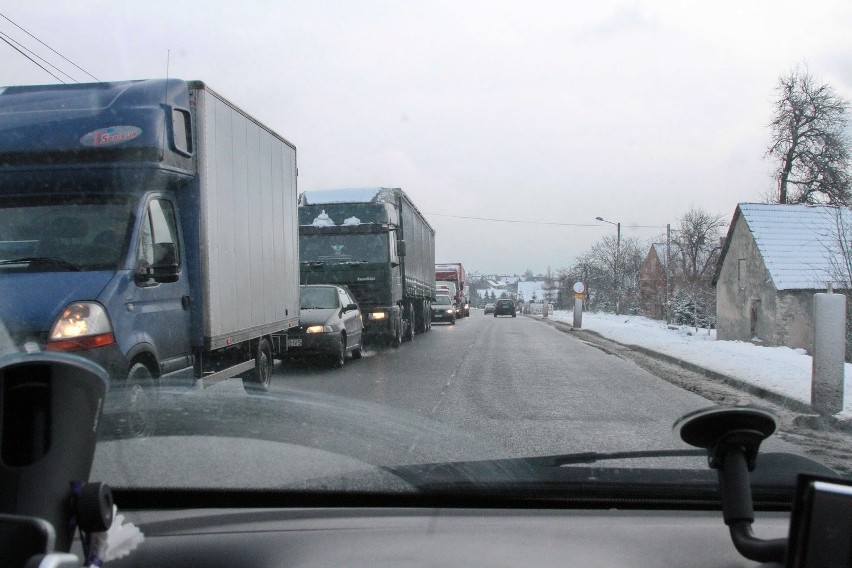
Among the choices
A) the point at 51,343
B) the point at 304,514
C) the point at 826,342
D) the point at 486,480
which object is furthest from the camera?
the point at 826,342

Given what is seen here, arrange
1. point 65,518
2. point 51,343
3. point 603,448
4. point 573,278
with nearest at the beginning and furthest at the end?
point 65,518 < point 51,343 < point 603,448 < point 573,278

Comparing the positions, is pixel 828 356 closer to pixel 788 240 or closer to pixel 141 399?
pixel 141 399

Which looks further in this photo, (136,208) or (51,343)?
(136,208)

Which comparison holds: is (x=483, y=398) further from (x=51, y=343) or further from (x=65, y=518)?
(x=65, y=518)

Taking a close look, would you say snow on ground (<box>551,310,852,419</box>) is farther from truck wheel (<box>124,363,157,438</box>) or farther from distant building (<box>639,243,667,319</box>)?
distant building (<box>639,243,667,319</box>)

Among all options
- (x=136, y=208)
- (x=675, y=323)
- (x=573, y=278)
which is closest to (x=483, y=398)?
(x=136, y=208)

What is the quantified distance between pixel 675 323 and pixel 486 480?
36247mm

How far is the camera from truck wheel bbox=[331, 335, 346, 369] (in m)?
12.9

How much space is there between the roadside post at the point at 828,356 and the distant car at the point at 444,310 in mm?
29432

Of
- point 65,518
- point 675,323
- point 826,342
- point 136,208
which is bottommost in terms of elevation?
point 675,323

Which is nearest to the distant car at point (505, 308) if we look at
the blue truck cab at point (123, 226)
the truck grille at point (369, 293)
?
the truck grille at point (369, 293)

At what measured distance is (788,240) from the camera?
2573cm

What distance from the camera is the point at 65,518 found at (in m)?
1.37

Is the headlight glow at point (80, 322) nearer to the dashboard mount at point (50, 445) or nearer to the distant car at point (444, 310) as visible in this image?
the dashboard mount at point (50, 445)
